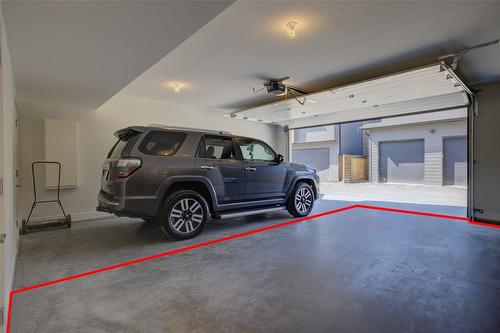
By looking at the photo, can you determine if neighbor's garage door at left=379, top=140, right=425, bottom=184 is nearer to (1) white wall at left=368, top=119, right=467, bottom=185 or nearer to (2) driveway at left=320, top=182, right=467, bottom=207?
(1) white wall at left=368, top=119, right=467, bottom=185

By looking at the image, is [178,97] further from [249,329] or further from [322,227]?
[249,329]

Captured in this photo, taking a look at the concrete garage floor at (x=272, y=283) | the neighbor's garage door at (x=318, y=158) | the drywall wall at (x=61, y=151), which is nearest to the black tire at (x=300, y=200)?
the concrete garage floor at (x=272, y=283)

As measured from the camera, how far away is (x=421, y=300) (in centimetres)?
217

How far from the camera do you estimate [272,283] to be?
98.2 inches

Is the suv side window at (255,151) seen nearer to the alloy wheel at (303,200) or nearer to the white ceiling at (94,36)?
the alloy wheel at (303,200)

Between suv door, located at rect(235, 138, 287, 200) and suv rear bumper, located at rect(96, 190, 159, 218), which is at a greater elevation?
suv door, located at rect(235, 138, 287, 200)

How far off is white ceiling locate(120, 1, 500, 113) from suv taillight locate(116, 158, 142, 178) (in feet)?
5.29

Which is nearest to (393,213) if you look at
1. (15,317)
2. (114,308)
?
(114,308)

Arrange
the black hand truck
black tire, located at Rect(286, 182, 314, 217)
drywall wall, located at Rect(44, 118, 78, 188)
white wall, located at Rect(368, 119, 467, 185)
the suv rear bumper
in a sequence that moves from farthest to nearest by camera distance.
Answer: white wall, located at Rect(368, 119, 467, 185), black tire, located at Rect(286, 182, 314, 217), drywall wall, located at Rect(44, 118, 78, 188), the black hand truck, the suv rear bumper

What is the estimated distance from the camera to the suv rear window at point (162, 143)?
12.2 feet

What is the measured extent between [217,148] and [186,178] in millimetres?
865

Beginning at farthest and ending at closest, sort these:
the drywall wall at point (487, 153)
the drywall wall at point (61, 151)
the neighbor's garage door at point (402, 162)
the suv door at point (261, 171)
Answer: the neighbor's garage door at point (402, 162)
the drywall wall at point (487, 153)
the drywall wall at point (61, 151)
the suv door at point (261, 171)

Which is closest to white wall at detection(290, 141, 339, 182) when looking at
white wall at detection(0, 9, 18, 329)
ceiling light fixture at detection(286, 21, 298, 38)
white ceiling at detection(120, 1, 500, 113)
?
white ceiling at detection(120, 1, 500, 113)

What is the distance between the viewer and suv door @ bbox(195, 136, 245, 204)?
4230 mm
